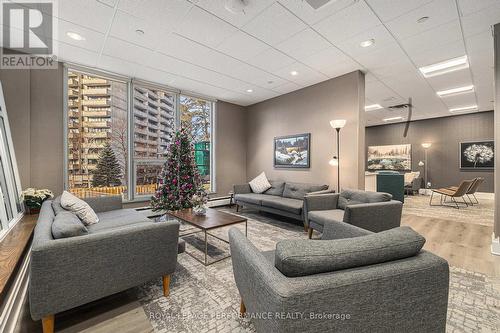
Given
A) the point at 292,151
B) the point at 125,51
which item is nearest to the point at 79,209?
the point at 125,51

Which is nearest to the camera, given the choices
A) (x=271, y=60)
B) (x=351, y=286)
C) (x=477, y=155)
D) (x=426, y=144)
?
(x=351, y=286)

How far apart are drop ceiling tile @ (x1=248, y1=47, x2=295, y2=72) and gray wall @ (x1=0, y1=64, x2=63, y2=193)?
11.2 ft

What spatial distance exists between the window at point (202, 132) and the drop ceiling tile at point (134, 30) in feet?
7.82

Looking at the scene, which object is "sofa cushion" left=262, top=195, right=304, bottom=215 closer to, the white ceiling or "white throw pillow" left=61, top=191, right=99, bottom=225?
the white ceiling

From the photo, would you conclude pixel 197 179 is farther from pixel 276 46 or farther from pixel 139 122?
pixel 276 46

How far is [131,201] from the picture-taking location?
4.51 meters

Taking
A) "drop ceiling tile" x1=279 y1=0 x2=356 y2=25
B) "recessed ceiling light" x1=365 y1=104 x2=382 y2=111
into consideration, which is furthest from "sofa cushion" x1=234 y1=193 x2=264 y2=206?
"recessed ceiling light" x1=365 y1=104 x2=382 y2=111

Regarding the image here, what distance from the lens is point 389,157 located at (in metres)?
9.54

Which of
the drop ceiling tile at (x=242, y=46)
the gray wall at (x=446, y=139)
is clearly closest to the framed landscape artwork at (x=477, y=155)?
the gray wall at (x=446, y=139)

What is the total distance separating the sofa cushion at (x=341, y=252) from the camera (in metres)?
1.01

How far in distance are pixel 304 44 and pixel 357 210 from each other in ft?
8.09

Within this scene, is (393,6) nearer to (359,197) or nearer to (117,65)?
(359,197)

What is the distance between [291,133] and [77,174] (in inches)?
179

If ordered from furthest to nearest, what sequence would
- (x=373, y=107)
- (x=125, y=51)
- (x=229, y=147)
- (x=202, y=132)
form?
(x=373, y=107), (x=229, y=147), (x=202, y=132), (x=125, y=51)
